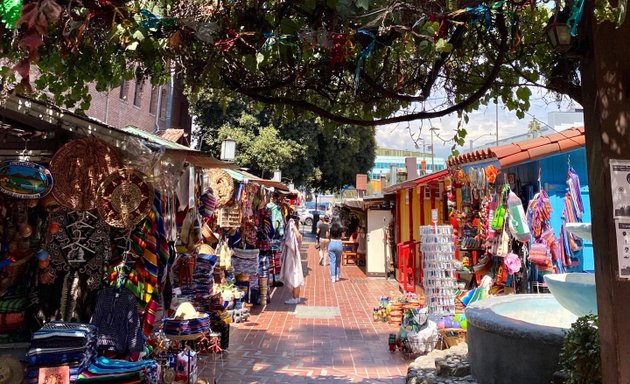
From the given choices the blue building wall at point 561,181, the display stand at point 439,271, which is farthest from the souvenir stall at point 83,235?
the blue building wall at point 561,181

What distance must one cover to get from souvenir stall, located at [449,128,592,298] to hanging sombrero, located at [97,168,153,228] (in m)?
4.89

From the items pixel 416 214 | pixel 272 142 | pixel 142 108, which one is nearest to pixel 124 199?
pixel 416 214

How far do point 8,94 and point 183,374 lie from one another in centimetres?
321

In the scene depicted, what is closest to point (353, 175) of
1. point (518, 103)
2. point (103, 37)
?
point (518, 103)

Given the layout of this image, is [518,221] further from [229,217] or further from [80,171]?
[80,171]

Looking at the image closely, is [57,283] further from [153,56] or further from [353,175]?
[353,175]

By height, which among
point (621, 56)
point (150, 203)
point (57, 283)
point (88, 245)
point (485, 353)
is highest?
point (621, 56)

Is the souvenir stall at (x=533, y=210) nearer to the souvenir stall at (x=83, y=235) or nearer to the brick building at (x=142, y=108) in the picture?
the souvenir stall at (x=83, y=235)

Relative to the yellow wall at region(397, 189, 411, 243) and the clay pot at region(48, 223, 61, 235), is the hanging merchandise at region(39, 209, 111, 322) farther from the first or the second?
the yellow wall at region(397, 189, 411, 243)

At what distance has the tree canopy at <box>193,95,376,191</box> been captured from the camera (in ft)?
59.0

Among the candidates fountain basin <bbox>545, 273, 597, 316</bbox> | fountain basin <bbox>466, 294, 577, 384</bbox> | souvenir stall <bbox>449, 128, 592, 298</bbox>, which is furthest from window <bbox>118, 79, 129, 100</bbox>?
fountain basin <bbox>545, 273, 597, 316</bbox>

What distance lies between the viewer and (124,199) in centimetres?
394

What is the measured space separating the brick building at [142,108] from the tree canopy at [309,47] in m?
7.41

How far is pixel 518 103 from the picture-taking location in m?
4.51
